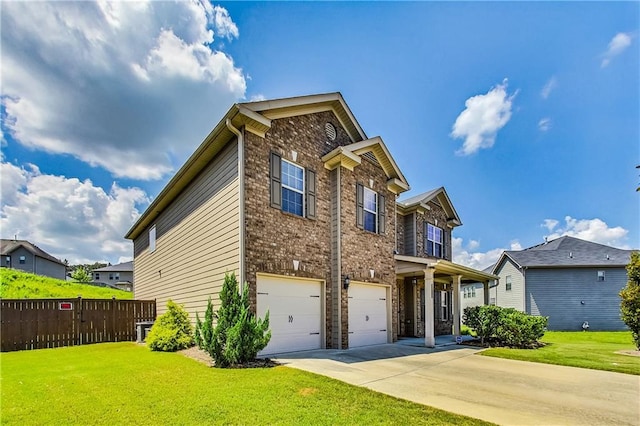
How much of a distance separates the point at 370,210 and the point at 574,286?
785 inches

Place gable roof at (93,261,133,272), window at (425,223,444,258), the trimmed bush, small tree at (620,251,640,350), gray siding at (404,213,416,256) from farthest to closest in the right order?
gable roof at (93,261,133,272) < window at (425,223,444,258) < gray siding at (404,213,416,256) < small tree at (620,251,640,350) < the trimmed bush

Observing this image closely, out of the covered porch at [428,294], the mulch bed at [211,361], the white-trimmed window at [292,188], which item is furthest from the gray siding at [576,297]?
the mulch bed at [211,361]

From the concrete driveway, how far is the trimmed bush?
3.06 m

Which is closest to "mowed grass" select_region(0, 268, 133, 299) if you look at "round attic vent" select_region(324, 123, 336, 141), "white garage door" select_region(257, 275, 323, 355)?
"white garage door" select_region(257, 275, 323, 355)

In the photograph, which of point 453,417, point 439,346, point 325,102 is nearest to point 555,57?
point 325,102

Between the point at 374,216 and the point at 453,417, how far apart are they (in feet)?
29.0

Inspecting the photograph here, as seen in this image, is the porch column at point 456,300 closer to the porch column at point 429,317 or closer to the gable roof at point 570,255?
the porch column at point 429,317

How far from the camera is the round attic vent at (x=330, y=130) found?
37.9 feet

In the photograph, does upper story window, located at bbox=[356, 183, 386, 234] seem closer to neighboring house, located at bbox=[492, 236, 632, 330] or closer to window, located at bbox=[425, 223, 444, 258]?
window, located at bbox=[425, 223, 444, 258]

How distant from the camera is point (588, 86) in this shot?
41.1 ft

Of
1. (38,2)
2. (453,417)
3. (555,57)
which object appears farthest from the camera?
(555,57)

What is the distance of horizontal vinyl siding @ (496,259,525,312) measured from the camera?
24.8m

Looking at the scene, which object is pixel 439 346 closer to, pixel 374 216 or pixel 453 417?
pixel 374 216

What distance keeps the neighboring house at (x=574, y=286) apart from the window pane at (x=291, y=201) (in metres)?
20.9
